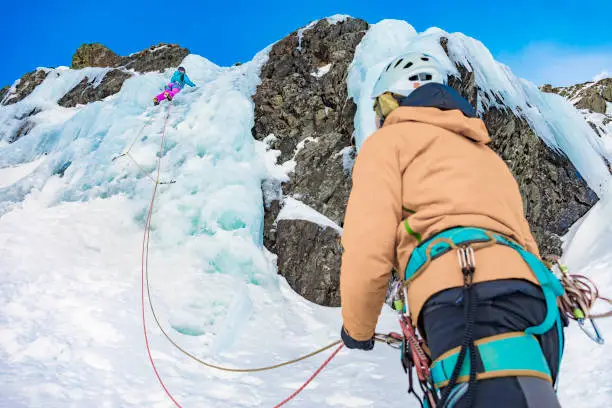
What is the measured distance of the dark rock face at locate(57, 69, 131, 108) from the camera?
63.4 ft

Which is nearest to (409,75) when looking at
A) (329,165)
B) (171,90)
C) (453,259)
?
(453,259)

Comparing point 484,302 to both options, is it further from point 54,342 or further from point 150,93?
point 150,93

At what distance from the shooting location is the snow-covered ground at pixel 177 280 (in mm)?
3898

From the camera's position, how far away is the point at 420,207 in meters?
1.38

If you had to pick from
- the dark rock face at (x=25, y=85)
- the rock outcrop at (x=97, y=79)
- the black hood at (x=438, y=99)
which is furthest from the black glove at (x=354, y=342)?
the dark rock face at (x=25, y=85)

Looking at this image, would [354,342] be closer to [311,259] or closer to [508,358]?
[508,358]

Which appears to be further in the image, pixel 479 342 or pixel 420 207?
pixel 420 207

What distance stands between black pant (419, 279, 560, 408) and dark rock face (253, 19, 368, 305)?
6240 millimetres

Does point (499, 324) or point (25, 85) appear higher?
point (25, 85)

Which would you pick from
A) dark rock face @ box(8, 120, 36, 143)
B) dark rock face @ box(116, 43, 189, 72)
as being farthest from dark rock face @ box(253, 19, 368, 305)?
dark rock face @ box(116, 43, 189, 72)

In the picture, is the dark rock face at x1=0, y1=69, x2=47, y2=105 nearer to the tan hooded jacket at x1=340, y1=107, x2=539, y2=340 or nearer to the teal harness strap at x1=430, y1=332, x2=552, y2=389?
the tan hooded jacket at x1=340, y1=107, x2=539, y2=340

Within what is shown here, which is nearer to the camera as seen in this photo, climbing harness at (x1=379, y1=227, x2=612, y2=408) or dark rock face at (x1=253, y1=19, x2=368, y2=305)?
climbing harness at (x1=379, y1=227, x2=612, y2=408)

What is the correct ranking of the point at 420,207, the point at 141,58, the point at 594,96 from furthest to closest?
the point at 594,96 → the point at 141,58 → the point at 420,207

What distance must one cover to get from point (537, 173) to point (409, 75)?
8.04 metres
